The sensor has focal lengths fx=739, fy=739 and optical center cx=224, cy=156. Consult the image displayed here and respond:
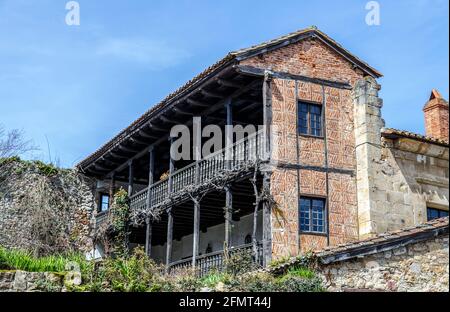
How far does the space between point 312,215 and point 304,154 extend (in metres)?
1.69

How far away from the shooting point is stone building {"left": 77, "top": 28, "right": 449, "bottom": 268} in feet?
64.5

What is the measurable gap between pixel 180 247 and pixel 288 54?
1074cm

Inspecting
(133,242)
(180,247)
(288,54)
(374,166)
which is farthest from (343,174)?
(133,242)

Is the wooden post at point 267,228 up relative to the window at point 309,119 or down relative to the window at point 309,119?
down

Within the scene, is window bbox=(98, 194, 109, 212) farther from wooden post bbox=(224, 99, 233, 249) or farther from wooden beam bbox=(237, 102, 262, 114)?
wooden post bbox=(224, 99, 233, 249)

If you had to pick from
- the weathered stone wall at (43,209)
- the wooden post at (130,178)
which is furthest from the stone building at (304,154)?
the weathered stone wall at (43,209)

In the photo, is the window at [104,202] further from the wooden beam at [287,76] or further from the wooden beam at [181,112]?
the wooden beam at [287,76]

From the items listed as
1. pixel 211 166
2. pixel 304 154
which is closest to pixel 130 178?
pixel 211 166

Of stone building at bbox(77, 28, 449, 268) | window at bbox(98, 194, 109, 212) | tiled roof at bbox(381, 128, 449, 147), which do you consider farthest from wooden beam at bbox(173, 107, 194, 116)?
window at bbox(98, 194, 109, 212)

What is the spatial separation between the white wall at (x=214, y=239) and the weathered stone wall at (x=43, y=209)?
126 inches

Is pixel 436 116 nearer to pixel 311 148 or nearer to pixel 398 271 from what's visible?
pixel 311 148

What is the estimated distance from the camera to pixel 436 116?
76.0 feet

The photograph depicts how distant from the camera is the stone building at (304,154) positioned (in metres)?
19.7
